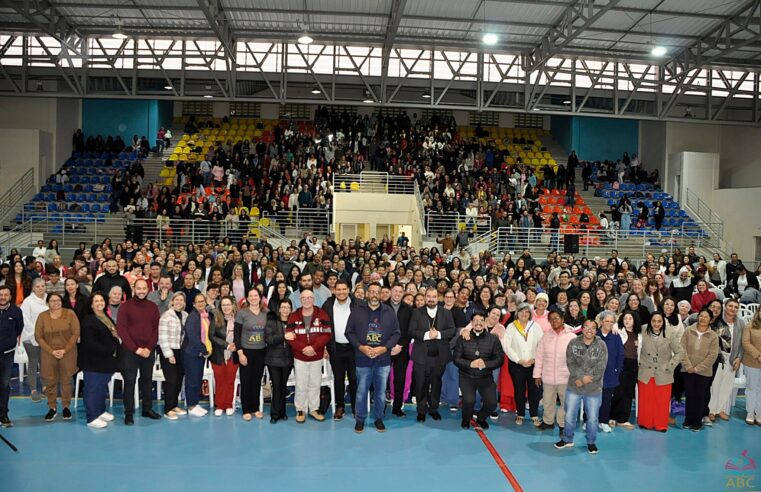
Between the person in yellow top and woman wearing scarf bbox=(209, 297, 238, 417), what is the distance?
1.46m

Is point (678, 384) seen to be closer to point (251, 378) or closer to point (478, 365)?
point (478, 365)

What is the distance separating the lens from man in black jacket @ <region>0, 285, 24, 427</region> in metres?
6.99

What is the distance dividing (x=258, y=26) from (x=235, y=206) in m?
5.45

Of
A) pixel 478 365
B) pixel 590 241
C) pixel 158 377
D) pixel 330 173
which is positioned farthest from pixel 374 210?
pixel 478 365

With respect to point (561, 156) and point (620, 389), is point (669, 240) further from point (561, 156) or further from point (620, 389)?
point (620, 389)

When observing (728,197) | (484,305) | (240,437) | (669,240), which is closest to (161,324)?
(240,437)

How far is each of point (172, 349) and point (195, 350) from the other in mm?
251

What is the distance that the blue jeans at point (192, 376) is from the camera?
7.47 metres

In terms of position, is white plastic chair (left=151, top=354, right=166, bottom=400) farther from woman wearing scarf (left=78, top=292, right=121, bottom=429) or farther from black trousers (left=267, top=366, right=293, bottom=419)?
black trousers (left=267, top=366, right=293, bottom=419)

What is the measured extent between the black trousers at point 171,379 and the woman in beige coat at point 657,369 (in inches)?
203

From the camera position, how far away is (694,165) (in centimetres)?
2433

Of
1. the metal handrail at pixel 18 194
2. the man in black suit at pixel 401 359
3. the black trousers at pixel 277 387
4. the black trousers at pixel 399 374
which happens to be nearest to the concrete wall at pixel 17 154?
the metal handrail at pixel 18 194

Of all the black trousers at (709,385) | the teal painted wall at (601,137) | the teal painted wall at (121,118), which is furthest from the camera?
the teal painted wall at (601,137)

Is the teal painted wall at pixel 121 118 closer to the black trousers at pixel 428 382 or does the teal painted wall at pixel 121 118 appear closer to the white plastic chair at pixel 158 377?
the white plastic chair at pixel 158 377
